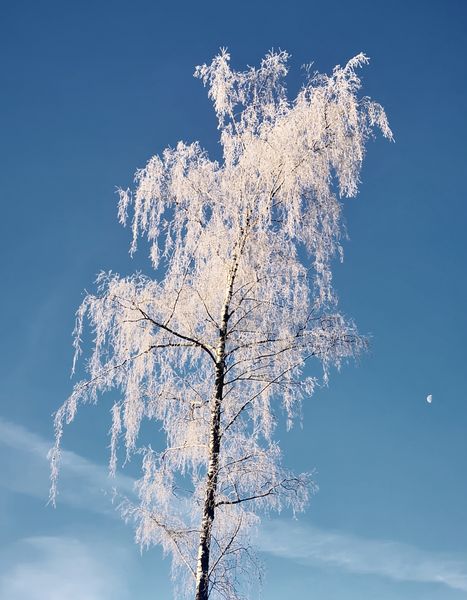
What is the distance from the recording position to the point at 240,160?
13141 millimetres

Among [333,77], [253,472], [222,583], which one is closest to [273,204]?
[333,77]

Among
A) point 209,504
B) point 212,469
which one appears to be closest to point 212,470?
point 212,469

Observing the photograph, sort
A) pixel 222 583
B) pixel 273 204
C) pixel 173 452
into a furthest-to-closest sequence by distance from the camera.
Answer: pixel 273 204 < pixel 173 452 < pixel 222 583

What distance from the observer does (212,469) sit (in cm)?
1171

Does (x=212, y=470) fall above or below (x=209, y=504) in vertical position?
above

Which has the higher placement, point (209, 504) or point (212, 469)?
point (212, 469)

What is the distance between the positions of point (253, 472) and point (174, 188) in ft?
15.3

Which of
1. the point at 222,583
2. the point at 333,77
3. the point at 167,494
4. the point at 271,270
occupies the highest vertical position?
the point at 333,77

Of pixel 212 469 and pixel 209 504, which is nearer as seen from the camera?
pixel 209 504

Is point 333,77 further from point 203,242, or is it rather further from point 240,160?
point 203,242

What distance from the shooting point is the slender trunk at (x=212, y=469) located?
11.3m

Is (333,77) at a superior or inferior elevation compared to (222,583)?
superior

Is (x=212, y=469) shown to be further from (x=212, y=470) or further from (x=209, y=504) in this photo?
(x=209, y=504)

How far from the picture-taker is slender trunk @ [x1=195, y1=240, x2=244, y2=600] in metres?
11.3
